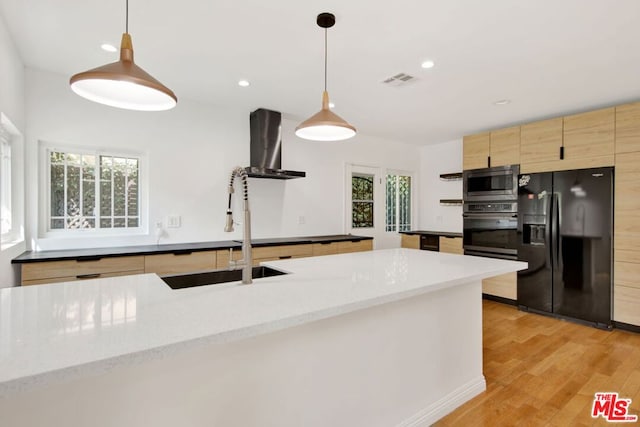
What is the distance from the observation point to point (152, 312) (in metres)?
1.14

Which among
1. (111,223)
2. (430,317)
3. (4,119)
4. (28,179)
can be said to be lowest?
(430,317)

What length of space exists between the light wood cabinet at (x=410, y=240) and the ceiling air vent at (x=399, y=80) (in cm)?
289

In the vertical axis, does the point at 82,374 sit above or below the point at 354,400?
above

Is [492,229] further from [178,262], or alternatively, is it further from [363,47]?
[178,262]

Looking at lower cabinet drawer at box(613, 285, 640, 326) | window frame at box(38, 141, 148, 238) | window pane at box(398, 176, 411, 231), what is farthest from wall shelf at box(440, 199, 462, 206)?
window frame at box(38, 141, 148, 238)

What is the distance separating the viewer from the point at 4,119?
221 centimetres

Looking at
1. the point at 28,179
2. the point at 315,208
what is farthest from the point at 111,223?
the point at 315,208

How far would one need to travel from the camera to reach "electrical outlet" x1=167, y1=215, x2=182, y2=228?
11.3 ft

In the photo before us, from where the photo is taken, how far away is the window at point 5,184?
2409 millimetres

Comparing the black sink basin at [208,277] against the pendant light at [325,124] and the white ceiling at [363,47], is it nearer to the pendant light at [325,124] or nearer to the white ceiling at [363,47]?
the pendant light at [325,124]

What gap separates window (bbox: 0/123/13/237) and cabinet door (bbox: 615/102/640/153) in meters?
5.60

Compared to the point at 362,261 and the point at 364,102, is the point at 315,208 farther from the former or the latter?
the point at 362,261

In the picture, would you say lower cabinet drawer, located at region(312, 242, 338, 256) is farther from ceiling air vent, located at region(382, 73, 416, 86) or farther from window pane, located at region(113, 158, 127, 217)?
window pane, located at region(113, 158, 127, 217)

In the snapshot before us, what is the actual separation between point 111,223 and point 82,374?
2.93m
